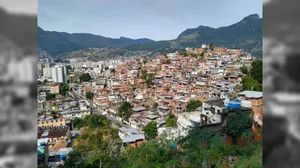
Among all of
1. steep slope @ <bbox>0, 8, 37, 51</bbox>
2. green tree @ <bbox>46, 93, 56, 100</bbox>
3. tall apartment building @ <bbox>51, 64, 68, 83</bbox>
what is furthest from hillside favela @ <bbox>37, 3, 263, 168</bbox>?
steep slope @ <bbox>0, 8, 37, 51</bbox>

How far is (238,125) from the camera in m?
4.33

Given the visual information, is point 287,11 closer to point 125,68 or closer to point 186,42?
point 125,68

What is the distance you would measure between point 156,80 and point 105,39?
29.9 meters

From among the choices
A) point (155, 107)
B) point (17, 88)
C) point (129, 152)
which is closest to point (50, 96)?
point (155, 107)

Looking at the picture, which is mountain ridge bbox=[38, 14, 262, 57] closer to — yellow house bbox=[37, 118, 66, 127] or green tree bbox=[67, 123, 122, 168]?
yellow house bbox=[37, 118, 66, 127]

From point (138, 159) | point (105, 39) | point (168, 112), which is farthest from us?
point (105, 39)

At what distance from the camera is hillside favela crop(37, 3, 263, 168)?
2381 millimetres

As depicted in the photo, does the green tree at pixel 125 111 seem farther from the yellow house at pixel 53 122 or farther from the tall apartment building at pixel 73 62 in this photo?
the tall apartment building at pixel 73 62

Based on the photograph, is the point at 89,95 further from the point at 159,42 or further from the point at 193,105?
the point at 159,42

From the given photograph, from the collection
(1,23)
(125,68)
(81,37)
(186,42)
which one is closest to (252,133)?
(1,23)

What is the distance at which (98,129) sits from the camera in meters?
2.51

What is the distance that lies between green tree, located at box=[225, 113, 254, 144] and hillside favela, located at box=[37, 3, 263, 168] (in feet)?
0.05

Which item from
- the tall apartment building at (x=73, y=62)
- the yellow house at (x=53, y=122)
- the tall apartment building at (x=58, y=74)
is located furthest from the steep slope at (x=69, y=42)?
the yellow house at (x=53, y=122)

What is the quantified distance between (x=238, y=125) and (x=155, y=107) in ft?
40.2
